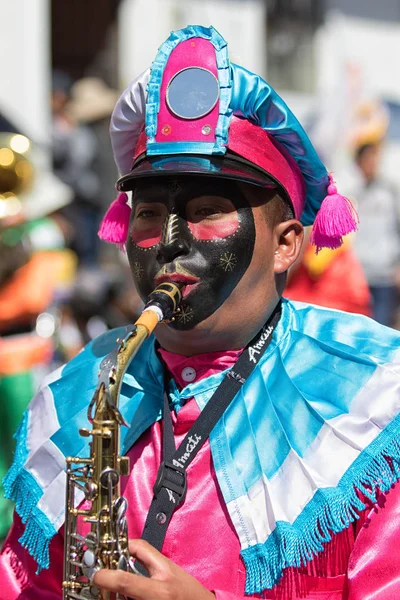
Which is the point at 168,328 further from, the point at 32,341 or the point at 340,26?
the point at 340,26

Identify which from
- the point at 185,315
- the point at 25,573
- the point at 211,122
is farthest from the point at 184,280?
the point at 25,573

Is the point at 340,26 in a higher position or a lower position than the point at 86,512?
higher

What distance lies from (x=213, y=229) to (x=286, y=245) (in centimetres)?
27

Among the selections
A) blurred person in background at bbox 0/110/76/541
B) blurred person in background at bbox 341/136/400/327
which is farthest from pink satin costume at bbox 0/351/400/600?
blurred person in background at bbox 341/136/400/327

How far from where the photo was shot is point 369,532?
2.04 metres

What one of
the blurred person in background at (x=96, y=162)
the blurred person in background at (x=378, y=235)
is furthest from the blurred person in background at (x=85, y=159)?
the blurred person in background at (x=378, y=235)

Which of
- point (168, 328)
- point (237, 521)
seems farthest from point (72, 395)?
point (237, 521)

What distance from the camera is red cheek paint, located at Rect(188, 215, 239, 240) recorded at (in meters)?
2.23

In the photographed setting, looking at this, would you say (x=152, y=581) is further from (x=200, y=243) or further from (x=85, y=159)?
(x=85, y=159)

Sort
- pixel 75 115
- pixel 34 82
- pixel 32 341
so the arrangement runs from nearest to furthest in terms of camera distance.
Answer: pixel 32 341 → pixel 34 82 → pixel 75 115

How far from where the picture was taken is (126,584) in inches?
70.7

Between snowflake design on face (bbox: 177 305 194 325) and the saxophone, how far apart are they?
0.35ft

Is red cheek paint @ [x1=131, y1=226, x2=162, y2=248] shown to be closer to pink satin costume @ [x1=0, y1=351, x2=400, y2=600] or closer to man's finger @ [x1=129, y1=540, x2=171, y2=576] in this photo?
pink satin costume @ [x1=0, y1=351, x2=400, y2=600]

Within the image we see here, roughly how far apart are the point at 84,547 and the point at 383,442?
727 mm
